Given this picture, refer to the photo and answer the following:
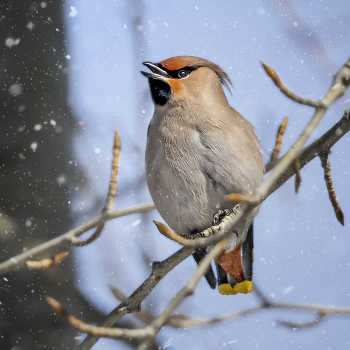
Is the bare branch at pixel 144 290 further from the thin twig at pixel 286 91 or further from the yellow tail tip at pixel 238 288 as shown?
the yellow tail tip at pixel 238 288

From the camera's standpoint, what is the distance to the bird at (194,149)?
1.57 m

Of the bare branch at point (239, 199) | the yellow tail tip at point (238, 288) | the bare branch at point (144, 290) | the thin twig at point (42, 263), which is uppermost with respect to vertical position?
the bare branch at point (239, 199)

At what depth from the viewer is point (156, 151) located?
5.38 ft

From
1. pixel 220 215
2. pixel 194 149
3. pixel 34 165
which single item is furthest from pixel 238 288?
pixel 34 165

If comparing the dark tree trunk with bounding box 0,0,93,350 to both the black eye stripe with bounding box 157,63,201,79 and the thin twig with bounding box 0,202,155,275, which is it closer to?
the thin twig with bounding box 0,202,155,275

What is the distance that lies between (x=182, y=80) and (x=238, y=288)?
840mm

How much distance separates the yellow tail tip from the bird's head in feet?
2.43

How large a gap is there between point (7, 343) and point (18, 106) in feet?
3.66

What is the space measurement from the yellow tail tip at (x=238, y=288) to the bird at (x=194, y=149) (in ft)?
0.93

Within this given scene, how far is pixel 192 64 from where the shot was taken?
66.7 inches

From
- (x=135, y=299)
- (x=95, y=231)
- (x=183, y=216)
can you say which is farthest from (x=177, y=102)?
(x=135, y=299)

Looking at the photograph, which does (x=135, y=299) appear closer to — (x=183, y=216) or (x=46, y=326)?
(x=183, y=216)

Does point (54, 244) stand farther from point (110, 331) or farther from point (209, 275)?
point (209, 275)

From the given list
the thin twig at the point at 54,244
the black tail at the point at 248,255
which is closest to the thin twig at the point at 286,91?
the thin twig at the point at 54,244
